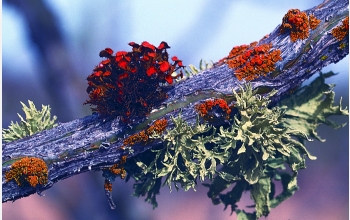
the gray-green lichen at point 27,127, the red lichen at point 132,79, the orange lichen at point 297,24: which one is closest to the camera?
the red lichen at point 132,79

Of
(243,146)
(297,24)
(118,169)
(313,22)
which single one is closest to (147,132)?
(118,169)

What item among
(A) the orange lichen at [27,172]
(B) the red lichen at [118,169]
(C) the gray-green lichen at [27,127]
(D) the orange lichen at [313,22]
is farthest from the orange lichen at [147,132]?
(D) the orange lichen at [313,22]

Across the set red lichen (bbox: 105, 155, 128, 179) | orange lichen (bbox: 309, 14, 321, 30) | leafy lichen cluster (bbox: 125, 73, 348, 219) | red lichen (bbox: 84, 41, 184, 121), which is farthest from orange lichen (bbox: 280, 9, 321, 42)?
red lichen (bbox: 105, 155, 128, 179)

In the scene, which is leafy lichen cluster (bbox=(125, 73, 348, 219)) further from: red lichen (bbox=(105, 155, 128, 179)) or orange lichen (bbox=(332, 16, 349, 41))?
orange lichen (bbox=(332, 16, 349, 41))

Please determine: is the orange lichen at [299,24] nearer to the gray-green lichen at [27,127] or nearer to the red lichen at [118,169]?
the red lichen at [118,169]

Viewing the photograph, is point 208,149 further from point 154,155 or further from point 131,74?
point 131,74

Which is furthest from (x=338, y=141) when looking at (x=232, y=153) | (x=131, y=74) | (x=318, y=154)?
(x=131, y=74)
